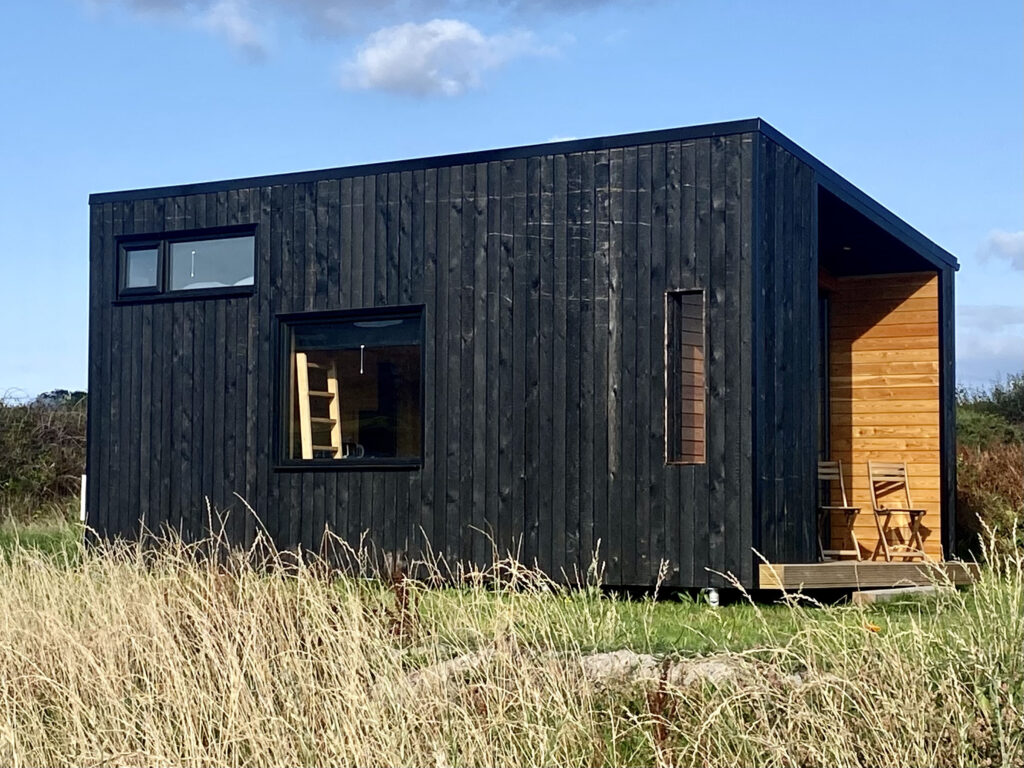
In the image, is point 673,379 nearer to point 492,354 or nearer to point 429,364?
point 492,354

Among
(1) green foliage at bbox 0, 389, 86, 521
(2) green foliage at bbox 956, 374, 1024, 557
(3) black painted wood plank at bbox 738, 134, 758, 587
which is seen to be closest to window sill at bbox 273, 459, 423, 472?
(3) black painted wood plank at bbox 738, 134, 758, 587

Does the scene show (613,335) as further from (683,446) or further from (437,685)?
(437,685)

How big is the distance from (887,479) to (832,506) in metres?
0.54

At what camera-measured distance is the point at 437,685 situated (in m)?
5.57

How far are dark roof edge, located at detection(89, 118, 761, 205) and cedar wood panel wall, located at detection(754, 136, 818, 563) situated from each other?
0.45 metres

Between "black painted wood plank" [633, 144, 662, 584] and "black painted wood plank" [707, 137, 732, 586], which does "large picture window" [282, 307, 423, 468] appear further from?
"black painted wood plank" [707, 137, 732, 586]

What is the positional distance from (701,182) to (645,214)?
18.5 inches

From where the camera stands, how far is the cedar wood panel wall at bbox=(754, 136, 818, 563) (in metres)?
9.83

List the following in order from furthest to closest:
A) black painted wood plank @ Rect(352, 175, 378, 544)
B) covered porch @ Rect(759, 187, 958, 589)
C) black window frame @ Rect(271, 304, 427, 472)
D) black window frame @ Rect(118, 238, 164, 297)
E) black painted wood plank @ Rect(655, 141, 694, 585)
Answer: covered porch @ Rect(759, 187, 958, 589)
black window frame @ Rect(118, 238, 164, 297)
black painted wood plank @ Rect(352, 175, 378, 544)
black window frame @ Rect(271, 304, 427, 472)
black painted wood plank @ Rect(655, 141, 694, 585)

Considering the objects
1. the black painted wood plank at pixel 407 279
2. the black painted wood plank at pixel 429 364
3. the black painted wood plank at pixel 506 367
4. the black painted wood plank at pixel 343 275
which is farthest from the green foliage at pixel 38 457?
the black painted wood plank at pixel 506 367

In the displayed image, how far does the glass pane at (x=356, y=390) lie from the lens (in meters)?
11.0

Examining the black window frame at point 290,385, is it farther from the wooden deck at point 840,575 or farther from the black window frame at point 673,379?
the wooden deck at point 840,575

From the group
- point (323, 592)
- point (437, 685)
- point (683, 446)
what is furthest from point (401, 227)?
point (437, 685)

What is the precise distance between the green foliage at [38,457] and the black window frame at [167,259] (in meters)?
6.16
